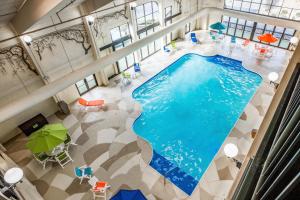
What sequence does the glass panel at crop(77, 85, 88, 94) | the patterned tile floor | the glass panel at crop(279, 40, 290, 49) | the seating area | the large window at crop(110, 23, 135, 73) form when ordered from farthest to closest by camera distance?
the glass panel at crop(279, 40, 290, 49) < the large window at crop(110, 23, 135, 73) < the glass panel at crop(77, 85, 88, 94) < the patterned tile floor < the seating area

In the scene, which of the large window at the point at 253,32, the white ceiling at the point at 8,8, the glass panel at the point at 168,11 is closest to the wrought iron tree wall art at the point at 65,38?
the white ceiling at the point at 8,8

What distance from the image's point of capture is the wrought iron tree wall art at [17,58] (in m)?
8.83

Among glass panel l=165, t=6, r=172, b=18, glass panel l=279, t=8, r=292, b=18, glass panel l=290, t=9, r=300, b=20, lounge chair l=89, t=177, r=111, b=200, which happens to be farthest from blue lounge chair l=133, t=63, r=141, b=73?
glass panel l=290, t=9, r=300, b=20

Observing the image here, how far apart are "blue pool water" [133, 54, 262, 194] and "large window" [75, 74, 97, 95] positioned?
2.97 m

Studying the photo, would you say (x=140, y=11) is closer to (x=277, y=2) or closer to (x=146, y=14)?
(x=146, y=14)

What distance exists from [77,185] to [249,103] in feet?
32.3

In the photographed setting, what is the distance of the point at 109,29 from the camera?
40.7ft

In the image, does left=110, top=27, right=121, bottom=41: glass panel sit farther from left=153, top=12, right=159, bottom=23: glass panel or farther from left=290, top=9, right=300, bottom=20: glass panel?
left=290, top=9, right=300, bottom=20: glass panel

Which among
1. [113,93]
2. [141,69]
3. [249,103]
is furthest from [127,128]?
[249,103]

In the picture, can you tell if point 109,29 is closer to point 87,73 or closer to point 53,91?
point 87,73

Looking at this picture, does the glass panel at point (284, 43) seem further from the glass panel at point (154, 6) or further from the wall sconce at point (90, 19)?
the wall sconce at point (90, 19)

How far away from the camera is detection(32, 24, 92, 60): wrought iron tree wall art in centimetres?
970

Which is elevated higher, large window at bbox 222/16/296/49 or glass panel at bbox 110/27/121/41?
glass panel at bbox 110/27/121/41

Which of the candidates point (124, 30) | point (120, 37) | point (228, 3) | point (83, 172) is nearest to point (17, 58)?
point (83, 172)
